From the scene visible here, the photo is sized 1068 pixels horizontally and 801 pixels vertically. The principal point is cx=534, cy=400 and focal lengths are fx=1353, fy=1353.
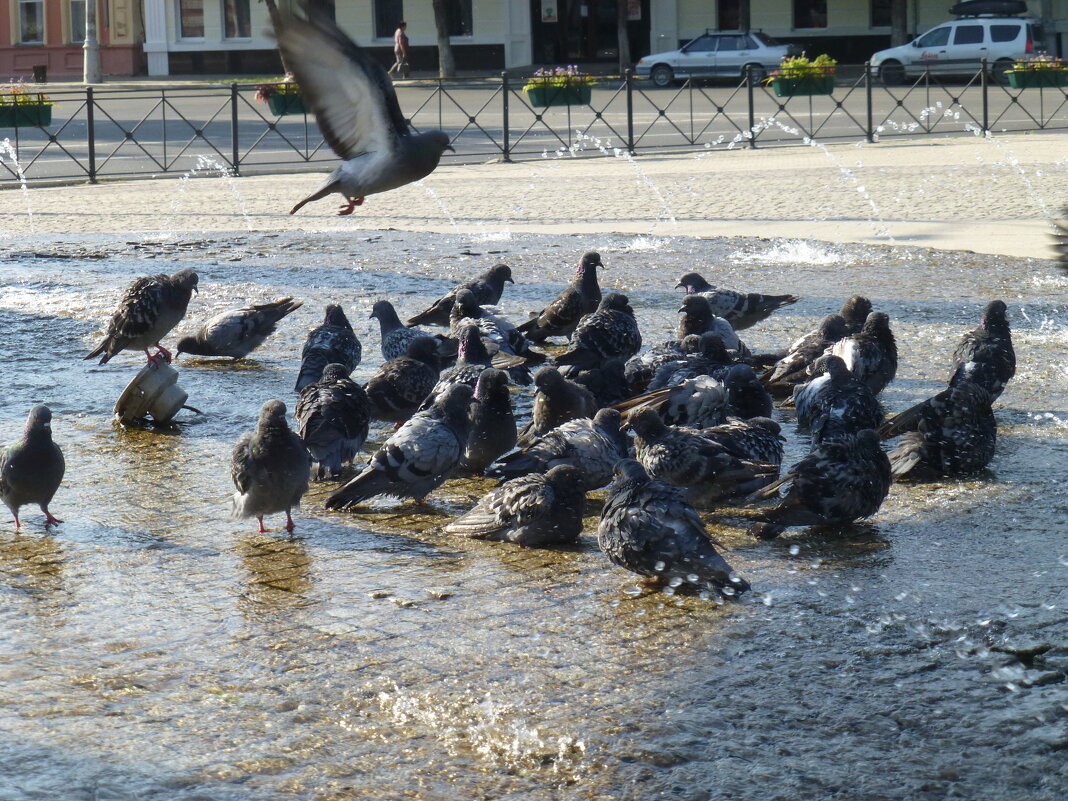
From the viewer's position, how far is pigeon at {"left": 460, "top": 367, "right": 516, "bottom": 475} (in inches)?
243

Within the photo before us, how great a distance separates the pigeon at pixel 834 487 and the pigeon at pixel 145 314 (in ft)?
13.3

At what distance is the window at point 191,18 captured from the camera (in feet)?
143

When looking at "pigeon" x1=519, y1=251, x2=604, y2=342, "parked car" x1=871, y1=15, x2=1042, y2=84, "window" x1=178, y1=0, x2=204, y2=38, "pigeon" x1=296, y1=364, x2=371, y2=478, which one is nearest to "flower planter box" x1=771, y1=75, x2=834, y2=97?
"parked car" x1=871, y1=15, x2=1042, y2=84

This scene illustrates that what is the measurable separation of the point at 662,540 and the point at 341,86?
9.24 feet

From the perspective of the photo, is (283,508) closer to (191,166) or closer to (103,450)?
(103,450)

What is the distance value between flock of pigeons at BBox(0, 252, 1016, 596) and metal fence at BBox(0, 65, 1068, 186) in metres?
13.0

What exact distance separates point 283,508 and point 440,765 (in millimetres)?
2059

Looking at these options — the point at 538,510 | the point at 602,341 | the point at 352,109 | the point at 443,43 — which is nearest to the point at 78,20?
the point at 443,43

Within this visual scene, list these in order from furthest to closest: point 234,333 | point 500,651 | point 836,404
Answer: point 234,333, point 836,404, point 500,651

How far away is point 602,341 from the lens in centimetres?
765

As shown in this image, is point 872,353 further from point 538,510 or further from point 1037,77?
point 1037,77

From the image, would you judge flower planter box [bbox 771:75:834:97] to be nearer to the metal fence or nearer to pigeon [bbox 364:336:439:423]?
the metal fence

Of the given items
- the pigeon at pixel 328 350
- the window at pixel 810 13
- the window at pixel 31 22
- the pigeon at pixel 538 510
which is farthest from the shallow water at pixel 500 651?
the window at pixel 31 22

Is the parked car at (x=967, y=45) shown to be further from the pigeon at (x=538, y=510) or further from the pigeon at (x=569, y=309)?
the pigeon at (x=538, y=510)
